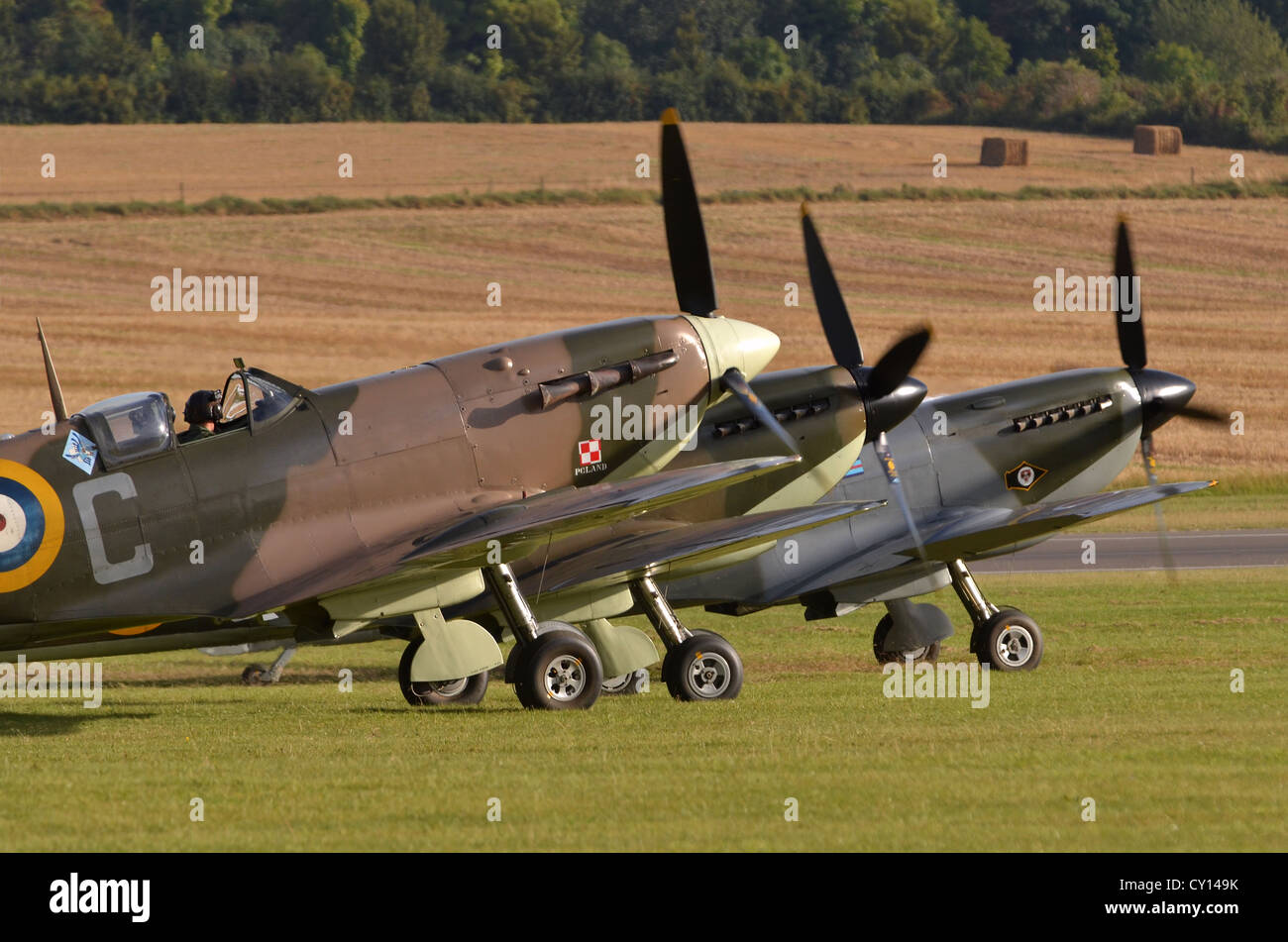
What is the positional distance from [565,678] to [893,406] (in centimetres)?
386

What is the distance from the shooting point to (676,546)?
46.5 ft

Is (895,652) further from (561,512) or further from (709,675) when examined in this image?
(561,512)

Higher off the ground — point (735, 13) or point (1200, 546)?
point (735, 13)

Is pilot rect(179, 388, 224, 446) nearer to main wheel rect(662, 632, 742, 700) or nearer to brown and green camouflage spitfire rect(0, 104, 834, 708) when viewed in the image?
brown and green camouflage spitfire rect(0, 104, 834, 708)

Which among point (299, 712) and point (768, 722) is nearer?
point (768, 722)

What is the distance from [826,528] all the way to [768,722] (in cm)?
337

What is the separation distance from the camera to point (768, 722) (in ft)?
42.5

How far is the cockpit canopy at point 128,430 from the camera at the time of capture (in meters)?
12.9

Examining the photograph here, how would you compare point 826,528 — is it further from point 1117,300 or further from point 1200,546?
point 1200,546

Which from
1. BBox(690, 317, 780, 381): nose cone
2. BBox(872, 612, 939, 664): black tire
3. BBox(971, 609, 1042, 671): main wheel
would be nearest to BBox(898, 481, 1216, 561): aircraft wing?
BBox(971, 609, 1042, 671): main wheel

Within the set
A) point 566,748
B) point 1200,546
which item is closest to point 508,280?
point 1200,546

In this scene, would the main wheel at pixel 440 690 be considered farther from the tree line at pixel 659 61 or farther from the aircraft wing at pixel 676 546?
the tree line at pixel 659 61

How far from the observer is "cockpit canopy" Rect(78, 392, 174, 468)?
12.9 meters

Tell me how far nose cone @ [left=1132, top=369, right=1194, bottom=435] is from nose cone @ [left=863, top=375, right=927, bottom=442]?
3.05 metres
